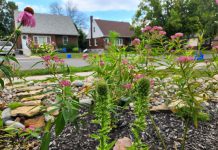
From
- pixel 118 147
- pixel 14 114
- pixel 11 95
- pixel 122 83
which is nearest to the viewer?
pixel 118 147

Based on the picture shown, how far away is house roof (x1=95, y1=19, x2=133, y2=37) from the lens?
103 ft

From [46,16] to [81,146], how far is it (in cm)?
2952

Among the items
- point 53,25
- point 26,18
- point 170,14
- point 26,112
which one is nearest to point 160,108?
point 26,112

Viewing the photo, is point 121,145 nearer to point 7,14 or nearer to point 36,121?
point 36,121

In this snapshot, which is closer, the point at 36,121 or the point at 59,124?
the point at 59,124

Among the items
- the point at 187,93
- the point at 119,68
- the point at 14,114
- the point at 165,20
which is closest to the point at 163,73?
the point at 187,93

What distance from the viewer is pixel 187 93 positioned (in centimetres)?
150

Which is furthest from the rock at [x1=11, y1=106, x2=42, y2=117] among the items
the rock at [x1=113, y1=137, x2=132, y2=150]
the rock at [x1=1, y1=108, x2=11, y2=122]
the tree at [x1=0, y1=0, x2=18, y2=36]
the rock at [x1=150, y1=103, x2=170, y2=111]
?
the tree at [x1=0, y1=0, x2=18, y2=36]

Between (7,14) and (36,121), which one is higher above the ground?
(7,14)

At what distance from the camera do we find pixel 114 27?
32.3 meters

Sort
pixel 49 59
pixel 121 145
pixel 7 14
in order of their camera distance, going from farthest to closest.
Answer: pixel 7 14 → pixel 49 59 → pixel 121 145

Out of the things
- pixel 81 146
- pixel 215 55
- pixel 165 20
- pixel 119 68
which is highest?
pixel 165 20

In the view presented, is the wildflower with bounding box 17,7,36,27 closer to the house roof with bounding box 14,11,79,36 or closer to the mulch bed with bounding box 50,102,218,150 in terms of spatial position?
the mulch bed with bounding box 50,102,218,150

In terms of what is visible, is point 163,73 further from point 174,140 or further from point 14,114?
point 14,114
